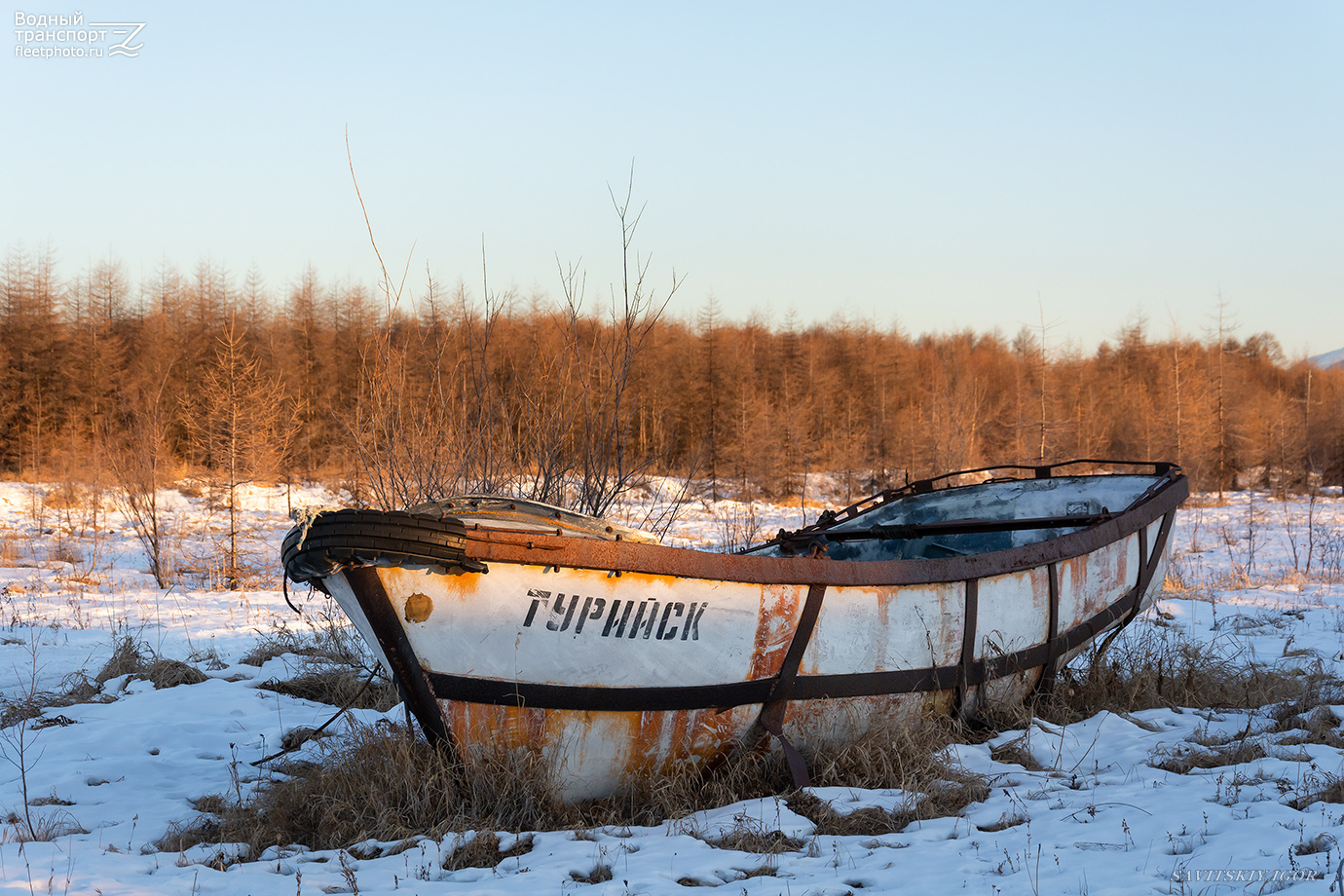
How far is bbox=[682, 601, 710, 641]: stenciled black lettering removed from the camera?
3.60 metres

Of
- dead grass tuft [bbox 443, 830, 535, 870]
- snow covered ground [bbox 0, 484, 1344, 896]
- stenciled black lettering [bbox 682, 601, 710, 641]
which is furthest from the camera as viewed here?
stenciled black lettering [bbox 682, 601, 710, 641]

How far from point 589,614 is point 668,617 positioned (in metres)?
0.33

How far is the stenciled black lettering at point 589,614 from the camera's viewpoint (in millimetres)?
3420

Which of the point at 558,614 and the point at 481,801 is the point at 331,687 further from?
the point at 558,614

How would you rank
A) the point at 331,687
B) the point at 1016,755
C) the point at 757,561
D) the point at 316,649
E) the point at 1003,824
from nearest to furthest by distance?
1. the point at 1003,824
2. the point at 757,561
3. the point at 1016,755
4. the point at 331,687
5. the point at 316,649

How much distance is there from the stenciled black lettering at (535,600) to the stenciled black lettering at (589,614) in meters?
0.15

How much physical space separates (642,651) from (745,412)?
32.7 metres

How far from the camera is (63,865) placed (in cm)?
307

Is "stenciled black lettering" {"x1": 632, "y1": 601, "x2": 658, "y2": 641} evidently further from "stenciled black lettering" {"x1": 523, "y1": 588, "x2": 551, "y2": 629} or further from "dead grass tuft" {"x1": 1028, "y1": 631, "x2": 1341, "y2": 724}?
"dead grass tuft" {"x1": 1028, "y1": 631, "x2": 1341, "y2": 724}

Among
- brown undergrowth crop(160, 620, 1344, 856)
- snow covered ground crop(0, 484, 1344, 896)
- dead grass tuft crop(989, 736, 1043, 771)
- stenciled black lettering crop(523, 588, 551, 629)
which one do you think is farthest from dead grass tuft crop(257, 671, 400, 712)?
dead grass tuft crop(989, 736, 1043, 771)

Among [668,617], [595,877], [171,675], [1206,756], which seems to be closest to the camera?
[595,877]

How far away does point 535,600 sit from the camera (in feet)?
11.1

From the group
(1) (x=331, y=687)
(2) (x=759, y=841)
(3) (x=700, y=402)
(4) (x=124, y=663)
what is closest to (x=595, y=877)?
(2) (x=759, y=841)

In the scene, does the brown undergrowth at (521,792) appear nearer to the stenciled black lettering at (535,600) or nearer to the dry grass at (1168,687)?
the stenciled black lettering at (535,600)
